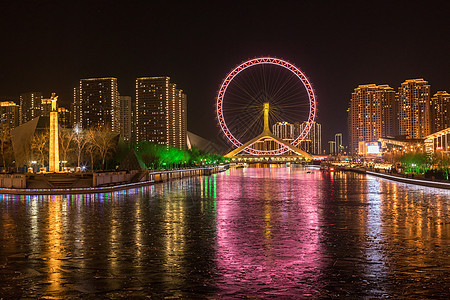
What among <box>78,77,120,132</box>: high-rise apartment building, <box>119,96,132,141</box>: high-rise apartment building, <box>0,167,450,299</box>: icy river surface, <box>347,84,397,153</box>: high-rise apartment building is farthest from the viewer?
<box>347,84,397,153</box>: high-rise apartment building

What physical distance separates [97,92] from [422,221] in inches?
5428

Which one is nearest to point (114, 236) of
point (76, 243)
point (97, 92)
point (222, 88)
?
point (76, 243)

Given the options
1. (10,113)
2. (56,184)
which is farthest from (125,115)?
(56,184)

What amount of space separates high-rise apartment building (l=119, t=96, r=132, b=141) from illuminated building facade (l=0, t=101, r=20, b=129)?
3353 cm

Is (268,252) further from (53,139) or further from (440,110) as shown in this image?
(440,110)

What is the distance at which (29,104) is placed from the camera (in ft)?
474

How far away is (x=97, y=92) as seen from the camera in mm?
142875

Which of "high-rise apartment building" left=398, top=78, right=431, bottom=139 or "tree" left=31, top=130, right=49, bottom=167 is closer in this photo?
"tree" left=31, top=130, right=49, bottom=167

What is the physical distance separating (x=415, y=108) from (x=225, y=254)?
17459 centimetres

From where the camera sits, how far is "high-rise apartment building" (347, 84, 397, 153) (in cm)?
18300

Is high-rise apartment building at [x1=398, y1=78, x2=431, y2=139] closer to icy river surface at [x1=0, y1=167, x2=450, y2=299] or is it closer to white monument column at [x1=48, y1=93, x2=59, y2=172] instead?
white monument column at [x1=48, y1=93, x2=59, y2=172]

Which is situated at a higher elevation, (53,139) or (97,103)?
(97,103)

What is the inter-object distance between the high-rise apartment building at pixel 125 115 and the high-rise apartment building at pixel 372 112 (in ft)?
299

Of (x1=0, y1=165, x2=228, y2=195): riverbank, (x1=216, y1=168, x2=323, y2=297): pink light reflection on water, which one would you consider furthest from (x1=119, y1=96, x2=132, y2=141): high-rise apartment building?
(x1=216, y1=168, x2=323, y2=297): pink light reflection on water
